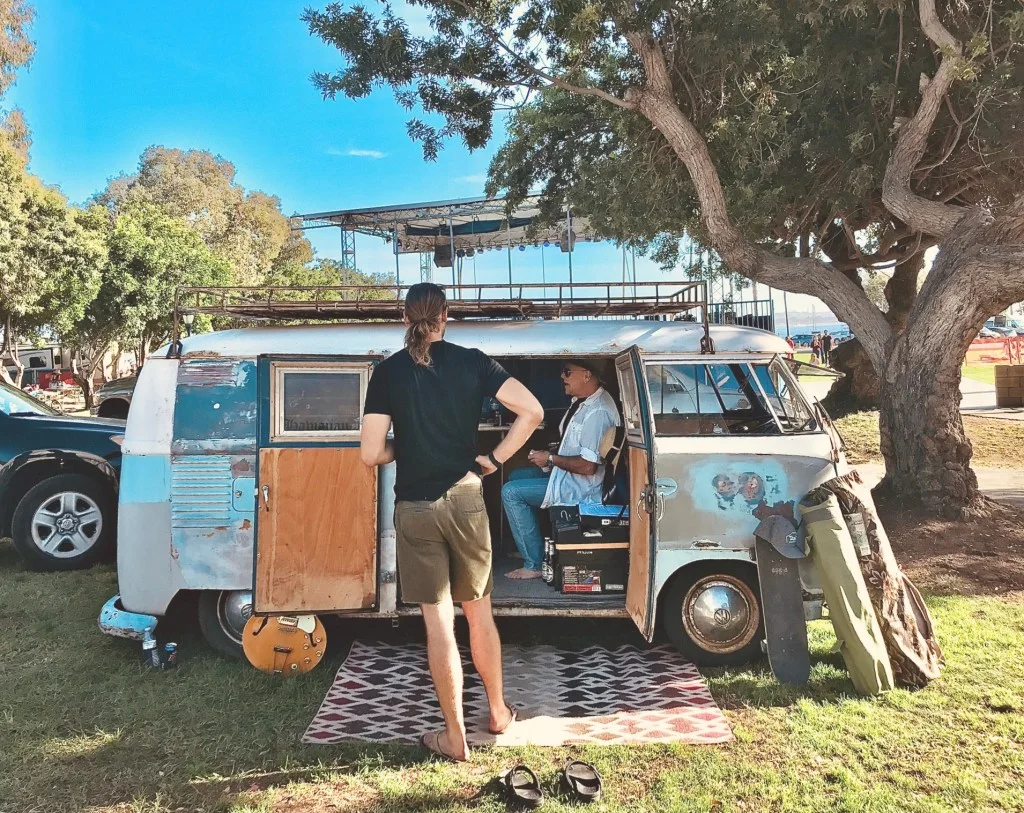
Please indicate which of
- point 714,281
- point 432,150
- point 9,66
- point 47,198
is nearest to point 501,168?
point 432,150

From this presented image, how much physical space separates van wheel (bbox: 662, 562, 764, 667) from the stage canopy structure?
15.3m

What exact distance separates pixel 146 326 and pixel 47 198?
7.45m

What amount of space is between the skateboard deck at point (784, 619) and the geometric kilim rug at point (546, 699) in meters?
0.47

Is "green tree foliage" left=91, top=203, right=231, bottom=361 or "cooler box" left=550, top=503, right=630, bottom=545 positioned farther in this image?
"green tree foliage" left=91, top=203, right=231, bottom=361

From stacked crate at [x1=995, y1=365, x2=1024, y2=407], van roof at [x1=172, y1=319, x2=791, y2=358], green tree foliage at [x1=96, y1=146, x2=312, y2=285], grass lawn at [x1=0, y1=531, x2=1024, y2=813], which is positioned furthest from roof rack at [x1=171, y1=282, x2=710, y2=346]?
green tree foliage at [x1=96, y1=146, x2=312, y2=285]

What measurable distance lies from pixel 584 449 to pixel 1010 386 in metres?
16.7

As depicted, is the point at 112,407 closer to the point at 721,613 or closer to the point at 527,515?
the point at 527,515

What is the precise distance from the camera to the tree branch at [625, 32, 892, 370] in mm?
8602

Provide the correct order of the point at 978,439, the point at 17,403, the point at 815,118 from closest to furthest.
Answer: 1. the point at 17,403
2. the point at 815,118
3. the point at 978,439

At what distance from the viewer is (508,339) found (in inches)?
194

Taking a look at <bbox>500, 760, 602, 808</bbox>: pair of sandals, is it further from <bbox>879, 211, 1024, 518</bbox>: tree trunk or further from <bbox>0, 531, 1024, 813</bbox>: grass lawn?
<bbox>879, 211, 1024, 518</bbox>: tree trunk

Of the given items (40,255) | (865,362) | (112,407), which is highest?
(40,255)

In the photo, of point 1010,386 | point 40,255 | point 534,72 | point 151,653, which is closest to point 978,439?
point 1010,386

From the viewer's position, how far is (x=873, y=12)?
29.3ft
